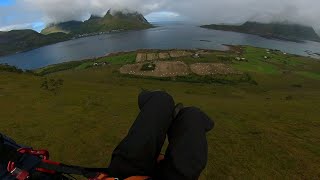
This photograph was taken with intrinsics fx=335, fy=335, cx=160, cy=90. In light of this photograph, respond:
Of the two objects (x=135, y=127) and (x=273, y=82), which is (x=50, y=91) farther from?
(x=273, y=82)

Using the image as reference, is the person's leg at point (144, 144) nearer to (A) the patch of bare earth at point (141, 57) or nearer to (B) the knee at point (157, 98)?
(B) the knee at point (157, 98)

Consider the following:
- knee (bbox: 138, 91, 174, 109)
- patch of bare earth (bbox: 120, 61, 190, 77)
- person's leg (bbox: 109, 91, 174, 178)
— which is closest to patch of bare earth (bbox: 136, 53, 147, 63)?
patch of bare earth (bbox: 120, 61, 190, 77)

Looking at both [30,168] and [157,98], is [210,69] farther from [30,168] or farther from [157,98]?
[30,168]

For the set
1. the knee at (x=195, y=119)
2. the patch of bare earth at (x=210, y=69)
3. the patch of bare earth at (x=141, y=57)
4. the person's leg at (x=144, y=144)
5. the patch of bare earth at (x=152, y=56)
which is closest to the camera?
the person's leg at (x=144, y=144)

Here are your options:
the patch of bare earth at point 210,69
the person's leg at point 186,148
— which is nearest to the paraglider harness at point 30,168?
the person's leg at point 186,148

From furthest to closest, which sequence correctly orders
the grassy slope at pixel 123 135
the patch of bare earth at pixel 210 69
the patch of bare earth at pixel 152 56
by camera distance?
the patch of bare earth at pixel 152 56 → the patch of bare earth at pixel 210 69 → the grassy slope at pixel 123 135

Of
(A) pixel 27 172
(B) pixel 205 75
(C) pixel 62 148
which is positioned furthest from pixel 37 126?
(B) pixel 205 75

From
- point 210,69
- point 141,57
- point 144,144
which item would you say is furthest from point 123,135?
point 141,57

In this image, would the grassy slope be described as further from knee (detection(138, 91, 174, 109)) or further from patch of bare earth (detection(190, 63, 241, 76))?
patch of bare earth (detection(190, 63, 241, 76))
